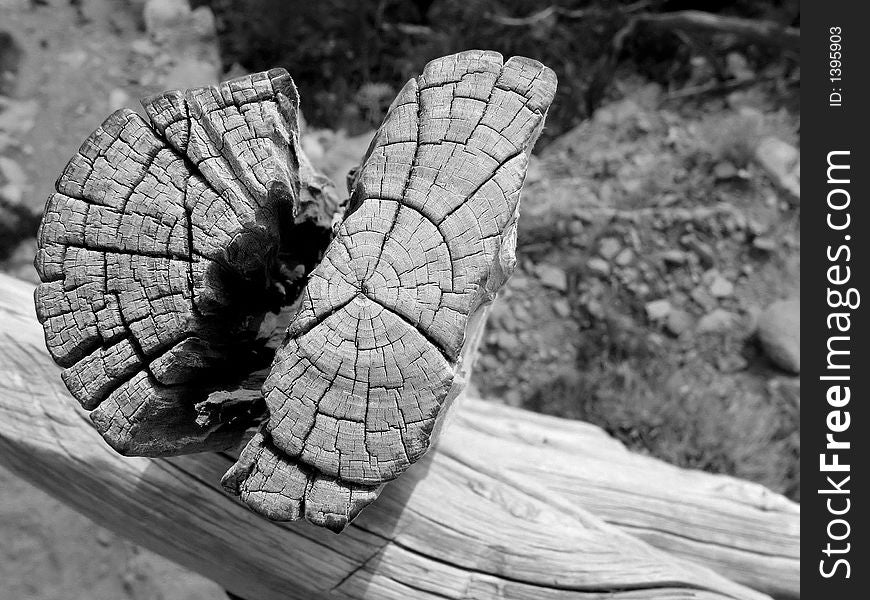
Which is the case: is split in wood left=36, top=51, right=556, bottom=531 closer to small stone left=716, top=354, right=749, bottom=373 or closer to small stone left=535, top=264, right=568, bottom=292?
small stone left=535, top=264, right=568, bottom=292

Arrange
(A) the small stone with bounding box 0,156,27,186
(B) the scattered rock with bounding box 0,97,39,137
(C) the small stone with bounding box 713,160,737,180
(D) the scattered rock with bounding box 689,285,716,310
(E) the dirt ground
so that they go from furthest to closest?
1. (B) the scattered rock with bounding box 0,97,39,137
2. (A) the small stone with bounding box 0,156,27,186
3. (C) the small stone with bounding box 713,160,737,180
4. (D) the scattered rock with bounding box 689,285,716,310
5. (E) the dirt ground

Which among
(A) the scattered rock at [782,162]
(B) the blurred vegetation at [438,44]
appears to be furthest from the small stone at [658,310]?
(B) the blurred vegetation at [438,44]

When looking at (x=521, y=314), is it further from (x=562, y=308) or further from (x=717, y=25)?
(x=717, y=25)

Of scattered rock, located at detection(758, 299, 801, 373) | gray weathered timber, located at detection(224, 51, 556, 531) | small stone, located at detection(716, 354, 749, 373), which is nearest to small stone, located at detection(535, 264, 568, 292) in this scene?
small stone, located at detection(716, 354, 749, 373)

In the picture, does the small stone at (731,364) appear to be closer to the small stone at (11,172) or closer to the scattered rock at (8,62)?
the small stone at (11,172)
